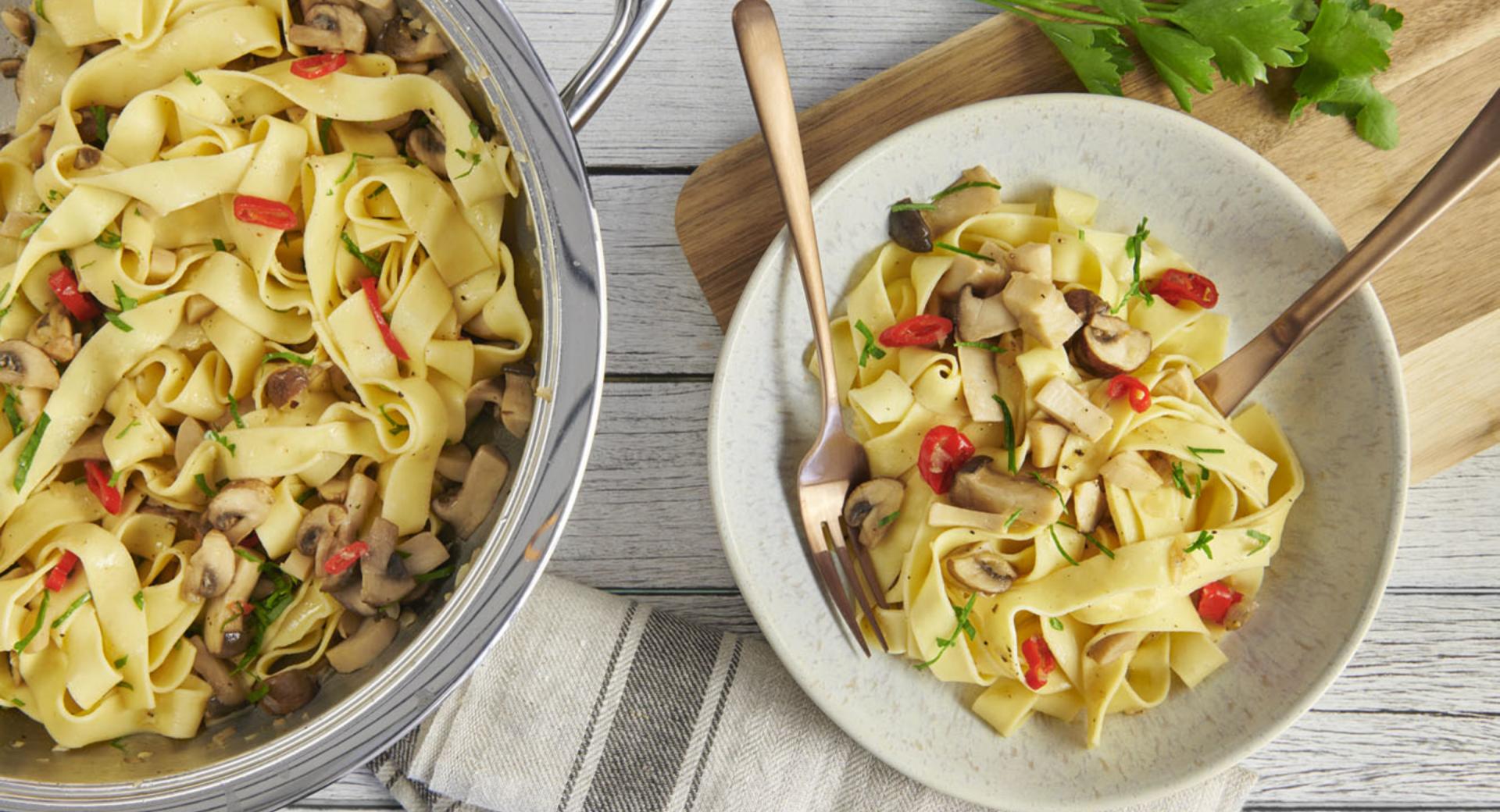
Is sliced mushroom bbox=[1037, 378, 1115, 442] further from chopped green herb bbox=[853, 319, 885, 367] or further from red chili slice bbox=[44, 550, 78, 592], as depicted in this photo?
red chili slice bbox=[44, 550, 78, 592]

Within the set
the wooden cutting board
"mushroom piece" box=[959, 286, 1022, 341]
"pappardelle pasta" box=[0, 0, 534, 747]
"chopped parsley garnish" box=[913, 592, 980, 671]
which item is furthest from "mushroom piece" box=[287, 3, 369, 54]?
"chopped parsley garnish" box=[913, 592, 980, 671]

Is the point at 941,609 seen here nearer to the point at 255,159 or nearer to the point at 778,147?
the point at 778,147

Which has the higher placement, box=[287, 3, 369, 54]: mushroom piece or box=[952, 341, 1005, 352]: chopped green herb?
box=[287, 3, 369, 54]: mushroom piece

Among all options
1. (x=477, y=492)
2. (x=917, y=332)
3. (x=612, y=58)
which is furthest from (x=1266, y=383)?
(x=477, y=492)

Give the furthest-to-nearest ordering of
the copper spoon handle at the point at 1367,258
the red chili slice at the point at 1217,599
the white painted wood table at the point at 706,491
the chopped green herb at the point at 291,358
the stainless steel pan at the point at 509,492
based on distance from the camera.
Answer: the white painted wood table at the point at 706,491 < the red chili slice at the point at 1217,599 < the chopped green herb at the point at 291,358 < the copper spoon handle at the point at 1367,258 < the stainless steel pan at the point at 509,492

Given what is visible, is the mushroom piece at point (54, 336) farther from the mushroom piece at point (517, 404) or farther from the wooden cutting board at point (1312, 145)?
the wooden cutting board at point (1312, 145)

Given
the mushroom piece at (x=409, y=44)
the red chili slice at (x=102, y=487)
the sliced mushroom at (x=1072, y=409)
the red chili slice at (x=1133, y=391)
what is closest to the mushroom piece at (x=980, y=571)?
the sliced mushroom at (x=1072, y=409)
